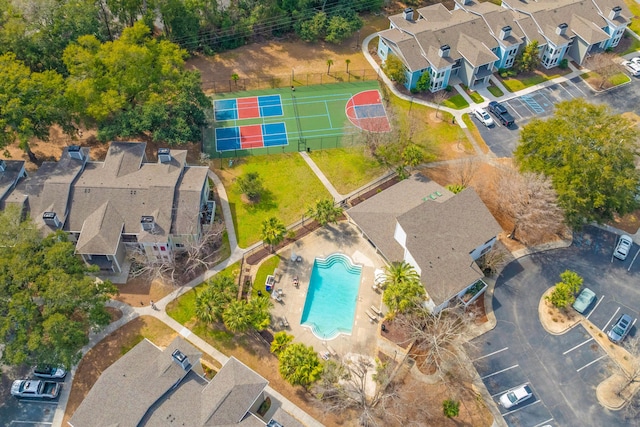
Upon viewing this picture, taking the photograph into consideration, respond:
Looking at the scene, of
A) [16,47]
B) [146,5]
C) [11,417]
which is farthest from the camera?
[146,5]

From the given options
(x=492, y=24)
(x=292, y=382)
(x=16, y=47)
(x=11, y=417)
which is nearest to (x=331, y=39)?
(x=492, y=24)

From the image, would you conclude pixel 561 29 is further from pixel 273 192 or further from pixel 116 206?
pixel 116 206

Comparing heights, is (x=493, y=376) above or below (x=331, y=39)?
below

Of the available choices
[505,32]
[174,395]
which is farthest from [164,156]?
[505,32]

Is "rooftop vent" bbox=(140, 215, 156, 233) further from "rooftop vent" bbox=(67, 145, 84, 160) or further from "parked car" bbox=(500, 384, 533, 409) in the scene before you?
"parked car" bbox=(500, 384, 533, 409)

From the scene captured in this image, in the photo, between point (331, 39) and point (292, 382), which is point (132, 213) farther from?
point (331, 39)

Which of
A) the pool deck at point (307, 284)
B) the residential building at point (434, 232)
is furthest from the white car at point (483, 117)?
the pool deck at point (307, 284)

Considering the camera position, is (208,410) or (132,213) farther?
(132,213)

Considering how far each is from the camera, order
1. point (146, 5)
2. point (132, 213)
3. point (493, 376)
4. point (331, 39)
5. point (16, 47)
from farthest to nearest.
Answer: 1. point (331, 39)
2. point (146, 5)
3. point (16, 47)
4. point (132, 213)
5. point (493, 376)
